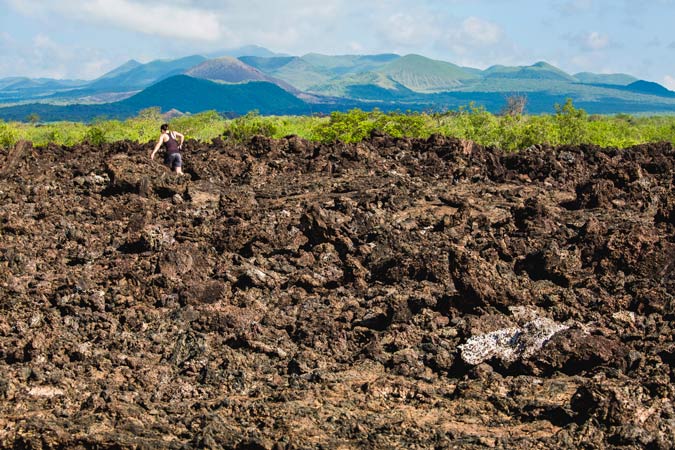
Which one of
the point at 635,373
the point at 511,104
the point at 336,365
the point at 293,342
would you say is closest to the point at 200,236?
the point at 293,342

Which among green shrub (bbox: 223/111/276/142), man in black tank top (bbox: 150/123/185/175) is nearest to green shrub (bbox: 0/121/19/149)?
green shrub (bbox: 223/111/276/142)

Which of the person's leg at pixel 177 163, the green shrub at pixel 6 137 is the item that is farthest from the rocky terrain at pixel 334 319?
the green shrub at pixel 6 137

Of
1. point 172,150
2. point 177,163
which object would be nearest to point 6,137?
point 172,150

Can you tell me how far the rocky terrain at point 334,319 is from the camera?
541cm

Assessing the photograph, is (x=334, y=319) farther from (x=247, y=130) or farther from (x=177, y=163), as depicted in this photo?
(x=247, y=130)

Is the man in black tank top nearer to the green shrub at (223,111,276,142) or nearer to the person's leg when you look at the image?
the person's leg

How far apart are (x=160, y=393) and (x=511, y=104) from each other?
2749 inches

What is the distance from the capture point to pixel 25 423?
5391 millimetres

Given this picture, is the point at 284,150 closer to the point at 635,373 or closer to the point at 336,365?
the point at 336,365

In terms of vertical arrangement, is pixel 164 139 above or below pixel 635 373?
above

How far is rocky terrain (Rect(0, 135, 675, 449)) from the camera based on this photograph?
5.41 meters

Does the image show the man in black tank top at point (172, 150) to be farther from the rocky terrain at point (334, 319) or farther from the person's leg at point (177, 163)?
the rocky terrain at point (334, 319)

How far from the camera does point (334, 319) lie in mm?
8094

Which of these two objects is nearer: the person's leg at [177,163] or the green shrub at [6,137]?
the person's leg at [177,163]
